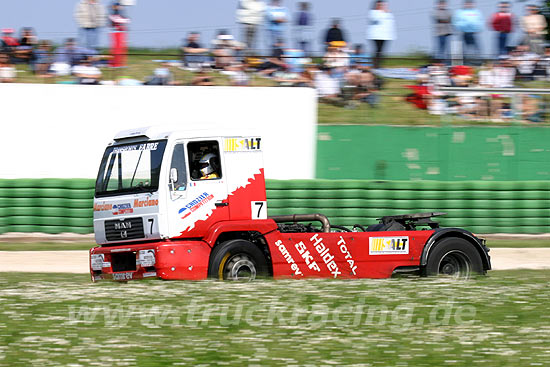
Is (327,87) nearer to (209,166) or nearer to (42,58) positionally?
(42,58)

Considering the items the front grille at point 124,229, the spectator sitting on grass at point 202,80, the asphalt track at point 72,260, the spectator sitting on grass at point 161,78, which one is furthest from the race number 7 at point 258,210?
the spectator sitting on grass at point 161,78

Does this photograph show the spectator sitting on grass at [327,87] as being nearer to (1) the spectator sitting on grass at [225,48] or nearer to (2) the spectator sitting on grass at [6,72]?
(1) the spectator sitting on grass at [225,48]

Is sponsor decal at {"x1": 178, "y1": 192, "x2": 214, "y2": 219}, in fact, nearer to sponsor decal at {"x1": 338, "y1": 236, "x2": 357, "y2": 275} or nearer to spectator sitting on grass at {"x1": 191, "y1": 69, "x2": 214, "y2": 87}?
sponsor decal at {"x1": 338, "y1": 236, "x2": 357, "y2": 275}

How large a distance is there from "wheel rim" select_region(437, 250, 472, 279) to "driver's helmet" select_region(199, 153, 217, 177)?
307 centimetres

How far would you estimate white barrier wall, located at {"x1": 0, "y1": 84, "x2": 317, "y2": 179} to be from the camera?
58.2 ft

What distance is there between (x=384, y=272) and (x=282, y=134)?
8.32 m

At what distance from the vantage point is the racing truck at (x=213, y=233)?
952cm

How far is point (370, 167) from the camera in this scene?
18.1 metres

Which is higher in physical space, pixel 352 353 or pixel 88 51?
pixel 88 51

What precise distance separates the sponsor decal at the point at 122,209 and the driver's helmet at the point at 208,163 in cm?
96

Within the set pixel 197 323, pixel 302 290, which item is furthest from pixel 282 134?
pixel 197 323

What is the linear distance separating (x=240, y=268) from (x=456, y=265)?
2.79m

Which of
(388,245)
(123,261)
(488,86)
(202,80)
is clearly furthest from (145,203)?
(488,86)

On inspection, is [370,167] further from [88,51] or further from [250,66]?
[88,51]
